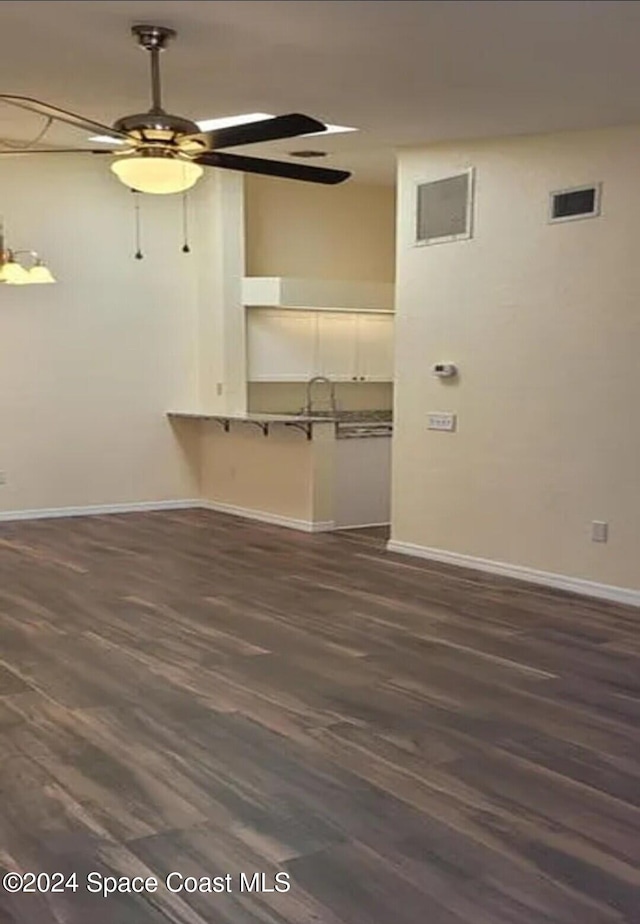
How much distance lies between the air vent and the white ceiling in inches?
15.6

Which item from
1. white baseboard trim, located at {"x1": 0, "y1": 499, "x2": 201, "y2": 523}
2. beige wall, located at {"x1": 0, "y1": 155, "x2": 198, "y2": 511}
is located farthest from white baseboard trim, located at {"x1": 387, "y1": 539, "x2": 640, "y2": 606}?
beige wall, located at {"x1": 0, "y1": 155, "x2": 198, "y2": 511}

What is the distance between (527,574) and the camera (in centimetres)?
616

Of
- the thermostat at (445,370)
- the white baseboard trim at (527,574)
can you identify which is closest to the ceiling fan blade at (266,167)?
the thermostat at (445,370)

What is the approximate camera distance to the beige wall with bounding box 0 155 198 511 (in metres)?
8.11

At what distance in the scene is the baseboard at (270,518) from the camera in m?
7.86

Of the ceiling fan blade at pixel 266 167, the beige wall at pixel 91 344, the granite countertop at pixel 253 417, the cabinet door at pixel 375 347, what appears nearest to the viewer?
the ceiling fan blade at pixel 266 167

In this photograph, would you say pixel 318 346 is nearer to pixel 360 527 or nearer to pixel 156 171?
pixel 360 527

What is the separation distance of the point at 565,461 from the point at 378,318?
153 inches

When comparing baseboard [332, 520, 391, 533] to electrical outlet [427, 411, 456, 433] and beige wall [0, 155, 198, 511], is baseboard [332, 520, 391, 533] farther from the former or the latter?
beige wall [0, 155, 198, 511]

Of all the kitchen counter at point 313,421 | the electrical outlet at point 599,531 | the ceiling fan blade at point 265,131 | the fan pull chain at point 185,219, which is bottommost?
the electrical outlet at point 599,531

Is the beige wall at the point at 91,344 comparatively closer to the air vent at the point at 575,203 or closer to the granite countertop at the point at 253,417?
the granite countertop at the point at 253,417

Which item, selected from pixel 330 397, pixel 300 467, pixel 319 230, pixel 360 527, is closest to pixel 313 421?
pixel 300 467

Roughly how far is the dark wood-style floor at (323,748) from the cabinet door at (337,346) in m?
3.46

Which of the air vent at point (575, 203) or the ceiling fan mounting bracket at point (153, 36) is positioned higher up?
the ceiling fan mounting bracket at point (153, 36)
